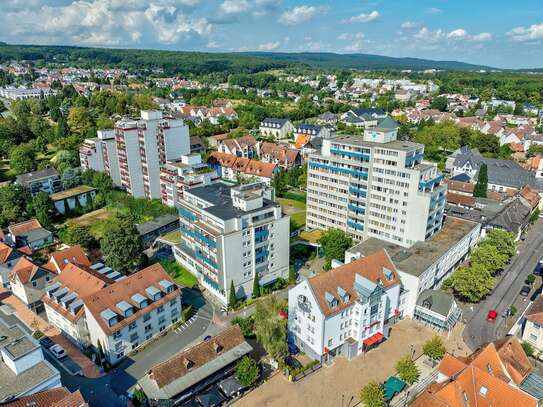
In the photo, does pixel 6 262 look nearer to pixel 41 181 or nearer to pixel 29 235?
pixel 29 235

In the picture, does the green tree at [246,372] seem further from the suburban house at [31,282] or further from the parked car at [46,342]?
the suburban house at [31,282]

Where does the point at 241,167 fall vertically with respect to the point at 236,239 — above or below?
below

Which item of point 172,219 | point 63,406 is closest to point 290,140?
point 172,219

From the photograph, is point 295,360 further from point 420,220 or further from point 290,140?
point 290,140

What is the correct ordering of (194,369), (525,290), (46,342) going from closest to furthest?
(194,369), (46,342), (525,290)

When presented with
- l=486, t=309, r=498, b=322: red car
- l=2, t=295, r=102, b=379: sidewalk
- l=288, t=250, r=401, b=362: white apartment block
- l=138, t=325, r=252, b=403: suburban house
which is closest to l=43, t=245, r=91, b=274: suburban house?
l=2, t=295, r=102, b=379: sidewalk

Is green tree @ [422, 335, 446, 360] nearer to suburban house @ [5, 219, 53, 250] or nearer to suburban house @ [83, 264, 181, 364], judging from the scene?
suburban house @ [83, 264, 181, 364]

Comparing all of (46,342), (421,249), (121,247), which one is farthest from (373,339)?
(46,342)
